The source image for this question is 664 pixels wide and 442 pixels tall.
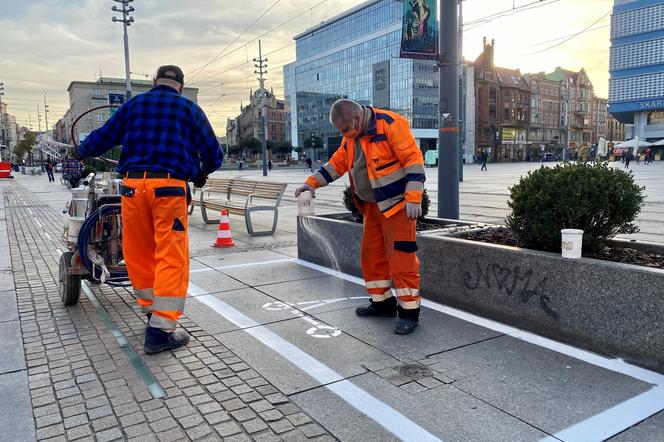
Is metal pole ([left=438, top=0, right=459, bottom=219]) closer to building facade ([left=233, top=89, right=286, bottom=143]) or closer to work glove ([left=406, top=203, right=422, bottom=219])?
work glove ([left=406, top=203, right=422, bottom=219])

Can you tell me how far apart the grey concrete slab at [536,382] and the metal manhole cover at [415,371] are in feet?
0.25

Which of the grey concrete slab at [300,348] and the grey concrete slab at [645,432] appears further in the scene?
the grey concrete slab at [300,348]

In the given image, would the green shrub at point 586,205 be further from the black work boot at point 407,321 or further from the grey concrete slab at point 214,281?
the grey concrete slab at point 214,281

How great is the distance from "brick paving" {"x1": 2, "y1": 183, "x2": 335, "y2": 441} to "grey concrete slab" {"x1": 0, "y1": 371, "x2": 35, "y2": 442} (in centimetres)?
5

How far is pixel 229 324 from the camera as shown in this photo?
14.6 feet

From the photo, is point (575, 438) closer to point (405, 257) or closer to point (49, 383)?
point (405, 257)

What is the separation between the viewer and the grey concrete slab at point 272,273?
19.6ft

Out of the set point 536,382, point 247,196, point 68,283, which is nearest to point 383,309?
point 536,382

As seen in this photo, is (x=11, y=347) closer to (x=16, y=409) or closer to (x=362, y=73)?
(x=16, y=409)

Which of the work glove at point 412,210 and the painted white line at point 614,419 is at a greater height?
the work glove at point 412,210

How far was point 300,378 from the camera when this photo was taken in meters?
3.36

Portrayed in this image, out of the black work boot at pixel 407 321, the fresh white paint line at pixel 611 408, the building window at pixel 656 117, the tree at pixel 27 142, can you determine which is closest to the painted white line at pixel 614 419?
the fresh white paint line at pixel 611 408

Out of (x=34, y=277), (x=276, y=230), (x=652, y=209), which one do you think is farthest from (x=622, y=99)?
(x=34, y=277)

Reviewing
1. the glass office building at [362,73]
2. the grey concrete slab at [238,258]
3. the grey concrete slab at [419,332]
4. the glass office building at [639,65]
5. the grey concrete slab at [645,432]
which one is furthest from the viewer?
the glass office building at [362,73]
